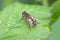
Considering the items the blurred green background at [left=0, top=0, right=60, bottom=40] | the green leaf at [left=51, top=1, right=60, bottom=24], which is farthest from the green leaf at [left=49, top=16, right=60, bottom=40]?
the green leaf at [left=51, top=1, right=60, bottom=24]

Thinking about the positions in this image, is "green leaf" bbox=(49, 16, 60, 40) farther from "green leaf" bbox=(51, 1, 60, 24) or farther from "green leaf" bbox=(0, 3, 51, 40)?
"green leaf" bbox=(51, 1, 60, 24)

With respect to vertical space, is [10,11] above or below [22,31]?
above

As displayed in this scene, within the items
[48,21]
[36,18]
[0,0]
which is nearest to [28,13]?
[36,18]

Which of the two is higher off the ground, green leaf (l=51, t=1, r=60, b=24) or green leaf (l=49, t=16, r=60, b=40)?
green leaf (l=51, t=1, r=60, b=24)

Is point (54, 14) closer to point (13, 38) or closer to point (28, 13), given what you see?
point (28, 13)

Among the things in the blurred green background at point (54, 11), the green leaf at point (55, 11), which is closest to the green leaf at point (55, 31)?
the blurred green background at point (54, 11)

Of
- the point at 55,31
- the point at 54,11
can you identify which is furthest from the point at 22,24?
the point at 54,11

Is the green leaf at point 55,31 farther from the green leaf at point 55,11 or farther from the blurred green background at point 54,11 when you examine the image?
the green leaf at point 55,11

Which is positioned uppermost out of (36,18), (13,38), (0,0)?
Result: (0,0)

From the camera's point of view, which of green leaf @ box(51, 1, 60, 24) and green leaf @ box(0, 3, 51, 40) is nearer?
green leaf @ box(0, 3, 51, 40)
